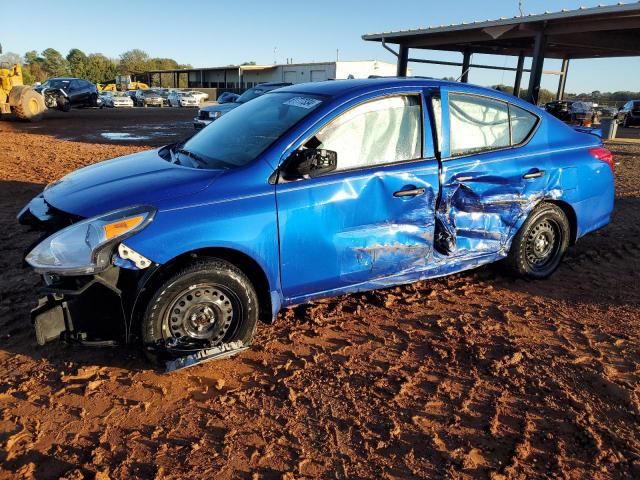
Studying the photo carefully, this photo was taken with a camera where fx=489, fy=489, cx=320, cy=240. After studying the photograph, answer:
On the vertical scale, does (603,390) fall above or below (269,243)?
below

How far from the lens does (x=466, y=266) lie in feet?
13.5

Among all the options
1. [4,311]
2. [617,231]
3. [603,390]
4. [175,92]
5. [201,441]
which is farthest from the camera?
[175,92]

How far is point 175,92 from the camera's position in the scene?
146 ft

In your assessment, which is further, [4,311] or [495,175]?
[495,175]

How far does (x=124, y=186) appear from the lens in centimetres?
312

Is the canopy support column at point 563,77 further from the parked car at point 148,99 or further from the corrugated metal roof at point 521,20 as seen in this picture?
the parked car at point 148,99

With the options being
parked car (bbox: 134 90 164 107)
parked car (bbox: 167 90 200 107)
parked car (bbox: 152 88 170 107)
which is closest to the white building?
parked car (bbox: 167 90 200 107)

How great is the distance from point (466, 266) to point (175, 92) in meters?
44.9

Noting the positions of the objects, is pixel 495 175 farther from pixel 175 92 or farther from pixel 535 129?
pixel 175 92

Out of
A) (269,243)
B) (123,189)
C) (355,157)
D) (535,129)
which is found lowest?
(269,243)

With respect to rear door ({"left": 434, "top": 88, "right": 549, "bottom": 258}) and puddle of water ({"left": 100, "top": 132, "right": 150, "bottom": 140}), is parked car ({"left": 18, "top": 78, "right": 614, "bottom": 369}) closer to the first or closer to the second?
rear door ({"left": 434, "top": 88, "right": 549, "bottom": 258})

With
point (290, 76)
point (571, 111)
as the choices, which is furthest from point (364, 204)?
point (290, 76)

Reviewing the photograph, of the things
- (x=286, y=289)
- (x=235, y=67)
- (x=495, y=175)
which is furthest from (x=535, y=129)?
(x=235, y=67)

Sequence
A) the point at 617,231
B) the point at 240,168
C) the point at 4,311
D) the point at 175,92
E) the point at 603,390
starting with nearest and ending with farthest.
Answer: the point at 603,390 → the point at 240,168 → the point at 4,311 → the point at 617,231 → the point at 175,92
